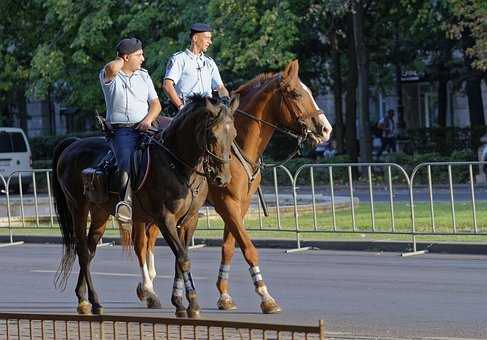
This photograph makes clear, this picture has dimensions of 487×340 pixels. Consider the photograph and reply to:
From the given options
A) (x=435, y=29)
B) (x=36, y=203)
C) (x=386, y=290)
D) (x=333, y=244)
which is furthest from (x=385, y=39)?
(x=386, y=290)

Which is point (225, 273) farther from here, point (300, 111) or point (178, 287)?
point (300, 111)

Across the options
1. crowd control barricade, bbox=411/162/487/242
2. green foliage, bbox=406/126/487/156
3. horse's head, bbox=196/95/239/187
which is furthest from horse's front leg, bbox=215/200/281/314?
green foliage, bbox=406/126/487/156

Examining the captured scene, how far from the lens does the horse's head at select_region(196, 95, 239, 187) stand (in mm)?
11227

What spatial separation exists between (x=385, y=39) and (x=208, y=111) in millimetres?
35761

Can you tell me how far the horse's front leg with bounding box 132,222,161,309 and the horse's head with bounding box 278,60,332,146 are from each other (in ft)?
5.79

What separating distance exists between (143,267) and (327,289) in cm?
238

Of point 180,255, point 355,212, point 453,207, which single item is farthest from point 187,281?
point 355,212

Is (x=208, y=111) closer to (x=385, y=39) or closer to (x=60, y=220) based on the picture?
(x=60, y=220)

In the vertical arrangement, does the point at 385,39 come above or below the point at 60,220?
above

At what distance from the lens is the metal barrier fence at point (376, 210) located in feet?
63.4

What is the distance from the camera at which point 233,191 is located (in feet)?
40.1

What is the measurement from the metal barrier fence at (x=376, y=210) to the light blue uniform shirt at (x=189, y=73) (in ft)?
20.1

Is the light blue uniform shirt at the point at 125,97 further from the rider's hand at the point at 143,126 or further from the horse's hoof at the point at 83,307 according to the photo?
the horse's hoof at the point at 83,307

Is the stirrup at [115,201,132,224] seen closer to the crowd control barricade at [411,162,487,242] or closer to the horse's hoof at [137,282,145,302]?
the horse's hoof at [137,282,145,302]
